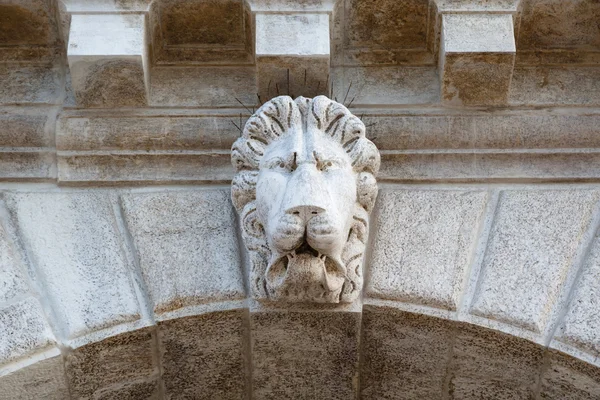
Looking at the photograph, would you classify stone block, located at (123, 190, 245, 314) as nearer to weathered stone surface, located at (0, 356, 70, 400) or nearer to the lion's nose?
weathered stone surface, located at (0, 356, 70, 400)

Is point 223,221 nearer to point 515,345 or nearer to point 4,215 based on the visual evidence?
point 4,215

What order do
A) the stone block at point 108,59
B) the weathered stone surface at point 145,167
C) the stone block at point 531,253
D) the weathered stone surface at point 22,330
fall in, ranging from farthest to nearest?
the weathered stone surface at point 145,167, the stone block at point 108,59, the stone block at point 531,253, the weathered stone surface at point 22,330

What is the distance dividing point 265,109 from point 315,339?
836mm

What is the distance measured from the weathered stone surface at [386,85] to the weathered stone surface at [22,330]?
4.68 ft

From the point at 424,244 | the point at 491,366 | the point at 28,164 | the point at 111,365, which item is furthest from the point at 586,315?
the point at 28,164

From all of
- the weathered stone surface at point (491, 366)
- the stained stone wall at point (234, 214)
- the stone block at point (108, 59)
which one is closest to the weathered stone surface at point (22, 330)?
the stained stone wall at point (234, 214)

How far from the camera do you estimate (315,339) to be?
414 cm

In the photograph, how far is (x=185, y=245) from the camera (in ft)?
14.0

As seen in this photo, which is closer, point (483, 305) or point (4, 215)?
point (483, 305)

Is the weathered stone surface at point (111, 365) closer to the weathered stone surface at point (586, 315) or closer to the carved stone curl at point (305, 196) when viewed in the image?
the carved stone curl at point (305, 196)

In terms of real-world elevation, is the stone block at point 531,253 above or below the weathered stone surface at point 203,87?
below

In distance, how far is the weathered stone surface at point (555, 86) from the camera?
4.56 m

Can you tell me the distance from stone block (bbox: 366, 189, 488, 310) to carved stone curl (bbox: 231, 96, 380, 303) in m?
0.17

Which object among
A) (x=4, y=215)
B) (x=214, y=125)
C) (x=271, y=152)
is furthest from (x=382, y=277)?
(x=4, y=215)
